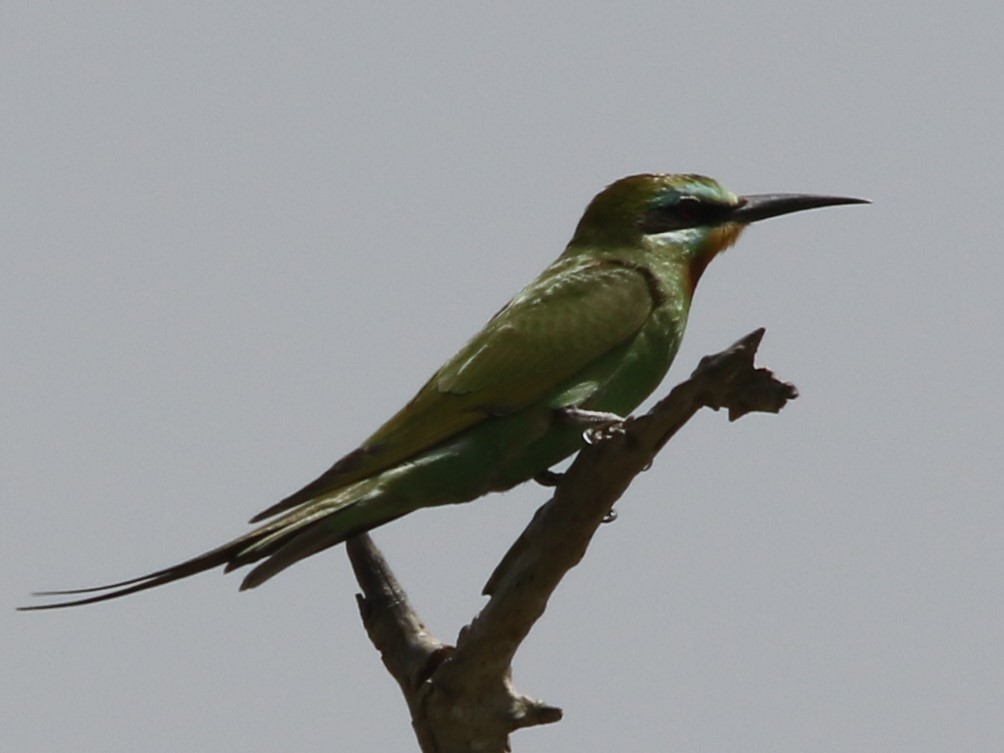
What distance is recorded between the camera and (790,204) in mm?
4977

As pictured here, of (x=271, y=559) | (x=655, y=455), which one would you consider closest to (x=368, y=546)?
(x=271, y=559)

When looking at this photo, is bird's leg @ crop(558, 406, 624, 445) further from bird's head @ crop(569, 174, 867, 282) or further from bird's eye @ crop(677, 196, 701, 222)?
bird's eye @ crop(677, 196, 701, 222)

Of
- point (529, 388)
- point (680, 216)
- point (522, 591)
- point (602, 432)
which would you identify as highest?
point (680, 216)

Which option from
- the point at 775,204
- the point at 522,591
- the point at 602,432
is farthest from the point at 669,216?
the point at 522,591

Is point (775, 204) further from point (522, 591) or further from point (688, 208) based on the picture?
point (522, 591)

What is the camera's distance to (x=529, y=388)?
4.17 meters

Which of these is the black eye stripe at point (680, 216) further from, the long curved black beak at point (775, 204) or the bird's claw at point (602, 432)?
the bird's claw at point (602, 432)

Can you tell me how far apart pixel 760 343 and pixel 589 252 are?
4.65 ft

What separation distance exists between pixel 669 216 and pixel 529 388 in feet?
3.03

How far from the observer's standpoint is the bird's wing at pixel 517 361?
405 centimetres

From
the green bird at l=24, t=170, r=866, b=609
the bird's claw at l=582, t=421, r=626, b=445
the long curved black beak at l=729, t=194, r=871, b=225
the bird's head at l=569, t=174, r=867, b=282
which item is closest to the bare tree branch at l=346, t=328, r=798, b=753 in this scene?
the bird's claw at l=582, t=421, r=626, b=445

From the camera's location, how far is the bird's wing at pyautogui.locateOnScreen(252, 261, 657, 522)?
13.3 feet

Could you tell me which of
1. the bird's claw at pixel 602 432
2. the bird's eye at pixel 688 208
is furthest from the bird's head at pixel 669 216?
the bird's claw at pixel 602 432

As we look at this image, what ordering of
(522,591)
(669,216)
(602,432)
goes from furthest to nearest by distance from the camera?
(669,216), (602,432), (522,591)
